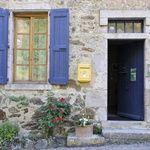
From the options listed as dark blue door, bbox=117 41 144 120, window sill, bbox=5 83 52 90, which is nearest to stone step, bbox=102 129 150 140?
dark blue door, bbox=117 41 144 120

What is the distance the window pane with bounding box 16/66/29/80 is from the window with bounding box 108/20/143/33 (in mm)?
2266

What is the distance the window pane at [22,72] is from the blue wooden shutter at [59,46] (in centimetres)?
71

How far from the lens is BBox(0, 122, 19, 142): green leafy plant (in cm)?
437

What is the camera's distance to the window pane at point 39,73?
16.3 ft

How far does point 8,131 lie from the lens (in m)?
4.43

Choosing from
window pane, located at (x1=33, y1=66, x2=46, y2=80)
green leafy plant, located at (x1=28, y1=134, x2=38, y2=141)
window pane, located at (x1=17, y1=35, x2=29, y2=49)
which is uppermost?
window pane, located at (x1=17, y1=35, x2=29, y2=49)

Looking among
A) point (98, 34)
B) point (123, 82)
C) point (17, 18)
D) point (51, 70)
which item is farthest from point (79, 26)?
point (123, 82)

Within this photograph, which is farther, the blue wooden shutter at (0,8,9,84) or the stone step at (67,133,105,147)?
the blue wooden shutter at (0,8,9,84)

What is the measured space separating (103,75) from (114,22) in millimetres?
1343

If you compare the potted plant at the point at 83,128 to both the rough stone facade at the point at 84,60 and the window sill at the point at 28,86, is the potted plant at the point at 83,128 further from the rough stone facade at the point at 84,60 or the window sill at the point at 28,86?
the window sill at the point at 28,86

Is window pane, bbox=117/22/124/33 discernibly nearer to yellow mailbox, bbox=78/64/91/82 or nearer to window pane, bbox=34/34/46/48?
yellow mailbox, bbox=78/64/91/82

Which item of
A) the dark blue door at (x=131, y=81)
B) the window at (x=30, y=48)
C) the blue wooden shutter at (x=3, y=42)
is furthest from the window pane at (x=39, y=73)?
the dark blue door at (x=131, y=81)

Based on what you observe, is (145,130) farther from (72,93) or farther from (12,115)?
(12,115)

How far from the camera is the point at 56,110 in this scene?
4.38m
